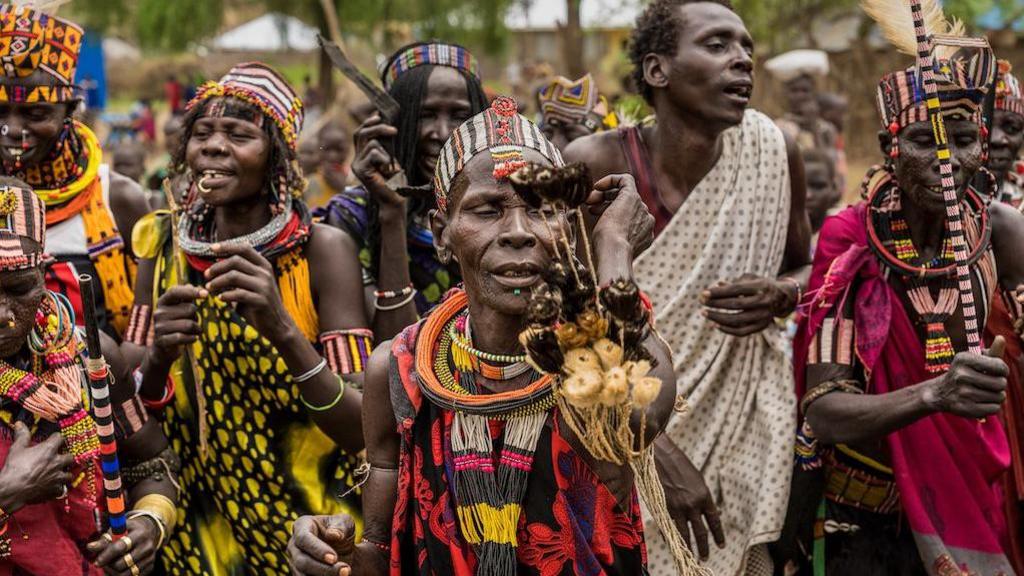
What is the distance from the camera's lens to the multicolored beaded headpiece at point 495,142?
10.1 feet

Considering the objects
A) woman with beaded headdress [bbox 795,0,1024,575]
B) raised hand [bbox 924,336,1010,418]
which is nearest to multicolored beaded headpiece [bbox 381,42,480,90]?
woman with beaded headdress [bbox 795,0,1024,575]

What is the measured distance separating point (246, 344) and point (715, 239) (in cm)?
184

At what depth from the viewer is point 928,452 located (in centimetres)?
431

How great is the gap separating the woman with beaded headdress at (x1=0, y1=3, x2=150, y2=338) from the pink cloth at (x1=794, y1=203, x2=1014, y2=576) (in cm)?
267

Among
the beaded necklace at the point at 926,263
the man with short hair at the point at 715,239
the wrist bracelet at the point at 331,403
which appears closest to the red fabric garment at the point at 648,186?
the man with short hair at the point at 715,239

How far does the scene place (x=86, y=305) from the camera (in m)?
3.25

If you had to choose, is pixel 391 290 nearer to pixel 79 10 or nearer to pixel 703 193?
pixel 703 193

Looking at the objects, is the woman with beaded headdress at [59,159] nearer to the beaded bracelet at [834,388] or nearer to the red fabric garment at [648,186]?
the red fabric garment at [648,186]

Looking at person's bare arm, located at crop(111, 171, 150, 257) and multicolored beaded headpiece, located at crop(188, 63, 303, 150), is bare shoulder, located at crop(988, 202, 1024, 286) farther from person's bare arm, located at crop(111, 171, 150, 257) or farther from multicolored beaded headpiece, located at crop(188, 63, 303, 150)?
person's bare arm, located at crop(111, 171, 150, 257)

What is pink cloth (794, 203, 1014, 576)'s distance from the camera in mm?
4262

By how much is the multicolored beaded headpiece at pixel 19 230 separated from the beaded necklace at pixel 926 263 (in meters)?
2.71

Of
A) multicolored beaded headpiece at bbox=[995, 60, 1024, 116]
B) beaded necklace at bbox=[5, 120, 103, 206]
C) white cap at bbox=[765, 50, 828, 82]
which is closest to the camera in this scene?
beaded necklace at bbox=[5, 120, 103, 206]

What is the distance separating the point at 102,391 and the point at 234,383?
1.06 metres

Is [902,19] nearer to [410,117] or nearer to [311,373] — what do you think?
[410,117]
